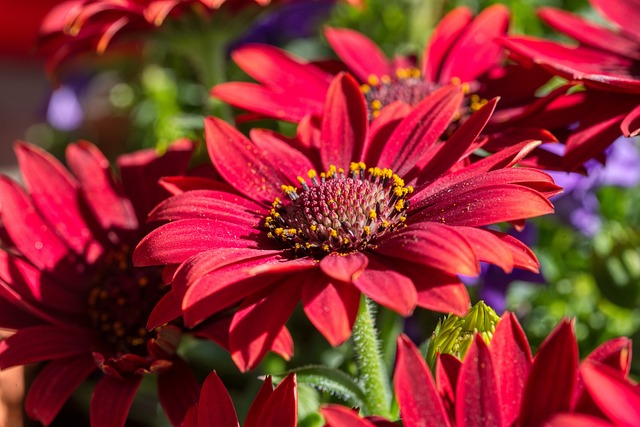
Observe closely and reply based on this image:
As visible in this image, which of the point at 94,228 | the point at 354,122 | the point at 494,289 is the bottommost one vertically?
the point at 494,289

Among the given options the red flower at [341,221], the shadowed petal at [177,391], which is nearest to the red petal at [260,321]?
the red flower at [341,221]

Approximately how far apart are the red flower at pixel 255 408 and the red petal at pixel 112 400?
0.08 meters

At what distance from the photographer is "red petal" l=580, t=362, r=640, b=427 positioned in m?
0.43

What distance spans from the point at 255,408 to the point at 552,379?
20cm

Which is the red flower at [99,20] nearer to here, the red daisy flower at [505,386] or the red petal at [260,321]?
the red petal at [260,321]

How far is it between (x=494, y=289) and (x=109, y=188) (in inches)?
16.4

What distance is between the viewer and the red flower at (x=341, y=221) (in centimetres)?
52

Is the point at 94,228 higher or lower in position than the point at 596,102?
lower

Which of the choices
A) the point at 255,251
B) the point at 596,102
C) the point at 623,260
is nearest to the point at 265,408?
the point at 255,251

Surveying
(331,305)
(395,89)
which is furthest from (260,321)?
(395,89)

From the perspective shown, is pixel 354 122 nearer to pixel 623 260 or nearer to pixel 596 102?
pixel 596 102

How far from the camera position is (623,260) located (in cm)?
89

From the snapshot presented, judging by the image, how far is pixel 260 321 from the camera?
0.55 meters

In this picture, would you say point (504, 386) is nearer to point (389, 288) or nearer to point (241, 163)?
point (389, 288)
